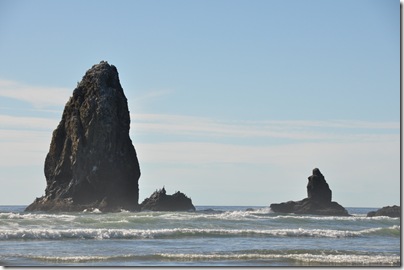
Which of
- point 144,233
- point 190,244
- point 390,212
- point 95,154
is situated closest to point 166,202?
point 95,154

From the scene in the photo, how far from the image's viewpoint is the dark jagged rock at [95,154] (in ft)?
257

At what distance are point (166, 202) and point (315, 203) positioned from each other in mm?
15233

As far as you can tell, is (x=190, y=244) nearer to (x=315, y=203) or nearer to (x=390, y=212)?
(x=390, y=212)

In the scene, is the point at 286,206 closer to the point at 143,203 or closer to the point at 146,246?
the point at 143,203

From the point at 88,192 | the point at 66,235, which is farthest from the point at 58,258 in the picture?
the point at 88,192

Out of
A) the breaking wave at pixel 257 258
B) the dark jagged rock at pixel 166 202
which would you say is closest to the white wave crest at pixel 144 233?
the breaking wave at pixel 257 258

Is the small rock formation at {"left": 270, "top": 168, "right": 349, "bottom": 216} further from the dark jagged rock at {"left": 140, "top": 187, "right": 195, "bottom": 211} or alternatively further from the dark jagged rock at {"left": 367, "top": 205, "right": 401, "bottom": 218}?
the dark jagged rock at {"left": 140, "top": 187, "right": 195, "bottom": 211}

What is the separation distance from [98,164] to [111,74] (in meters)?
10.00

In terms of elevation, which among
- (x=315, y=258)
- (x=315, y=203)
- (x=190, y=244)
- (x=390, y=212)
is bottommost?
(x=315, y=258)

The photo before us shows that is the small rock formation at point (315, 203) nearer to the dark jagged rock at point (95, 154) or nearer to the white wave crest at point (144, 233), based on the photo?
the dark jagged rock at point (95, 154)

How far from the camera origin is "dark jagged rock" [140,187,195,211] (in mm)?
76688

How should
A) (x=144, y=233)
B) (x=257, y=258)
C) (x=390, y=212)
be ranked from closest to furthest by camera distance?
(x=257, y=258)
(x=144, y=233)
(x=390, y=212)

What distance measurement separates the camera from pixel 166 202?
7706 centimetres

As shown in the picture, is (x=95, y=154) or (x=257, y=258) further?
(x=95, y=154)
